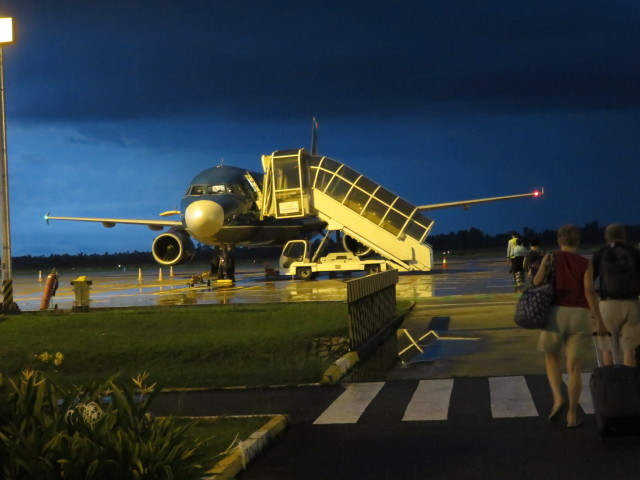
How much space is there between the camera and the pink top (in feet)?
25.8

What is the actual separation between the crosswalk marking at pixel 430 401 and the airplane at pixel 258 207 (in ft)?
69.6

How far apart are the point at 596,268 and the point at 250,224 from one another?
26.1 metres

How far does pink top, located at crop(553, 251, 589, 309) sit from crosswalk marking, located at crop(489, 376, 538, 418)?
1057 millimetres

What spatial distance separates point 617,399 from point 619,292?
182cm

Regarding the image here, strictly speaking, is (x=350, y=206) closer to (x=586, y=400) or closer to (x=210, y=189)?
(x=210, y=189)

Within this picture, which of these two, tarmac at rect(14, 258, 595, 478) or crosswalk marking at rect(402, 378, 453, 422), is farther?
tarmac at rect(14, 258, 595, 478)

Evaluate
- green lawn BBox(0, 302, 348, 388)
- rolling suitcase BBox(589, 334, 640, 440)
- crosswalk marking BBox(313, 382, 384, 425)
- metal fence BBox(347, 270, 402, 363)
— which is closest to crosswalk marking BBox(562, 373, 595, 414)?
rolling suitcase BBox(589, 334, 640, 440)

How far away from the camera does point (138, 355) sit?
1330 cm

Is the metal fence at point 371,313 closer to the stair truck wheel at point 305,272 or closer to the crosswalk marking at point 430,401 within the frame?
the crosswalk marking at point 430,401

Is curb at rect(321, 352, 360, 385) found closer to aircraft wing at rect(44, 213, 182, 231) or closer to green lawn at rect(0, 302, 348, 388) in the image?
green lawn at rect(0, 302, 348, 388)

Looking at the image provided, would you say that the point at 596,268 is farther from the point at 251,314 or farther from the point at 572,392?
A: the point at 251,314

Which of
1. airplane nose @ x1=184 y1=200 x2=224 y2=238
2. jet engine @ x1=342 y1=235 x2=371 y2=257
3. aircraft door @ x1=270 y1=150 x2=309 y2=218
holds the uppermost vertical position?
aircraft door @ x1=270 y1=150 x2=309 y2=218

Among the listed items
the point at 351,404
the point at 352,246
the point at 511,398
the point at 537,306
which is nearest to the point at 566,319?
the point at 537,306

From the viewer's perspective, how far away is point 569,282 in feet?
25.8
